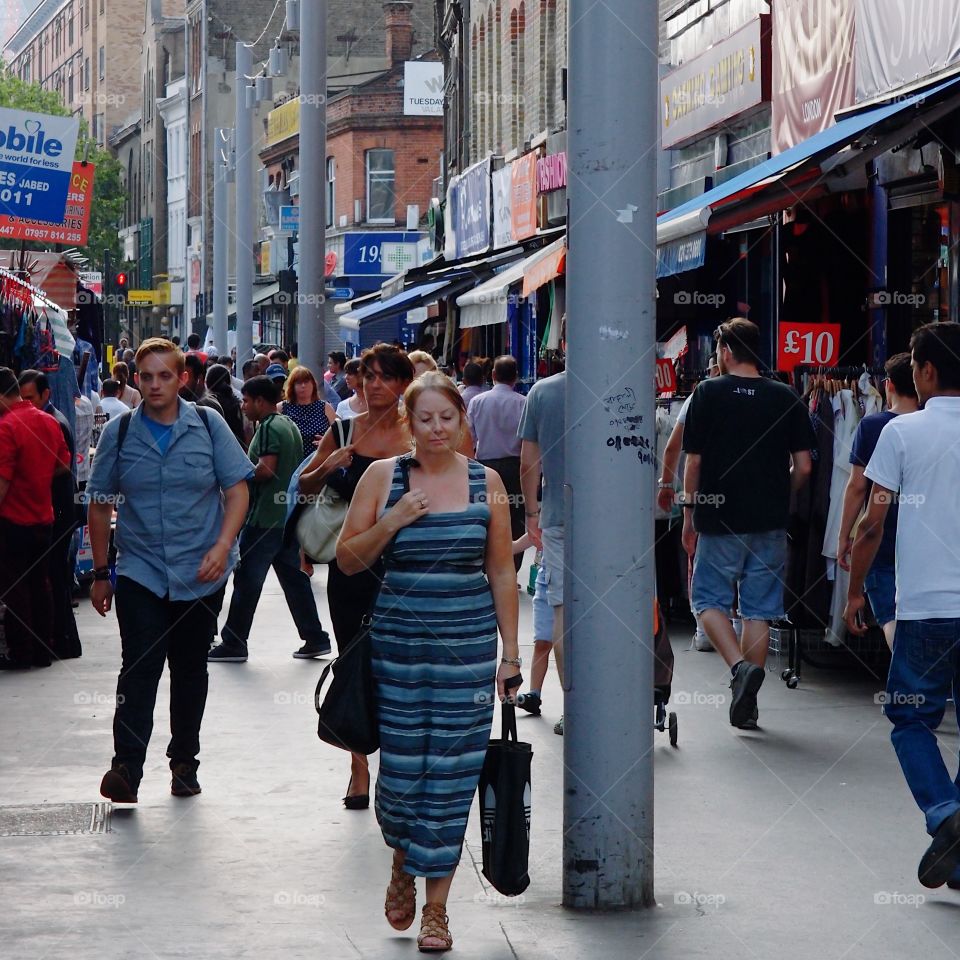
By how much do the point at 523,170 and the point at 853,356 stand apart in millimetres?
12634

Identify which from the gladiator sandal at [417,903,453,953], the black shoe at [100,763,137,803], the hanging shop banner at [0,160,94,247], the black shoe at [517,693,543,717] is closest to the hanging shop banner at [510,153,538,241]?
the hanging shop banner at [0,160,94,247]

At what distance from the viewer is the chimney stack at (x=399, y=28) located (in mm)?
54875

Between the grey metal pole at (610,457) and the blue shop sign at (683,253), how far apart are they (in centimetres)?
611


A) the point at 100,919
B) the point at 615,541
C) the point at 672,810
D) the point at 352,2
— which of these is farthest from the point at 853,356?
the point at 352,2

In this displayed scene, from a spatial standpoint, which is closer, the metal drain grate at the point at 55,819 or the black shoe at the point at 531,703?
the metal drain grate at the point at 55,819

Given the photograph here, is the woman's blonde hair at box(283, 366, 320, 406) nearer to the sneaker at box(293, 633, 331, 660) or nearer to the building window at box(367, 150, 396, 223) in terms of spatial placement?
the sneaker at box(293, 633, 331, 660)

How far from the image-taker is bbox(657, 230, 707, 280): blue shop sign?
472 inches

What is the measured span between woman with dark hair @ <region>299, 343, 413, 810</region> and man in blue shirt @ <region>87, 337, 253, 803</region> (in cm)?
45

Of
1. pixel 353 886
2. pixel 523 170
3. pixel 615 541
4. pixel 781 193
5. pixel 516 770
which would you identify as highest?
pixel 523 170

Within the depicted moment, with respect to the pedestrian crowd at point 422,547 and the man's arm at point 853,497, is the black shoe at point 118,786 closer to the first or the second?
the pedestrian crowd at point 422,547

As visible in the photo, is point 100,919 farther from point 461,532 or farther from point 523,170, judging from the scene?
point 523,170

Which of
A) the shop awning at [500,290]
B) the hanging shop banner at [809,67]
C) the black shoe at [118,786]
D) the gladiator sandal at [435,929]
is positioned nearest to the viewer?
the gladiator sandal at [435,929]

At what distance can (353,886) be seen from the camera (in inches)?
235

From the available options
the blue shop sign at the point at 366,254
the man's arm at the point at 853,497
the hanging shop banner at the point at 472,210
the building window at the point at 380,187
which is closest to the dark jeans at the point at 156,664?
the man's arm at the point at 853,497
